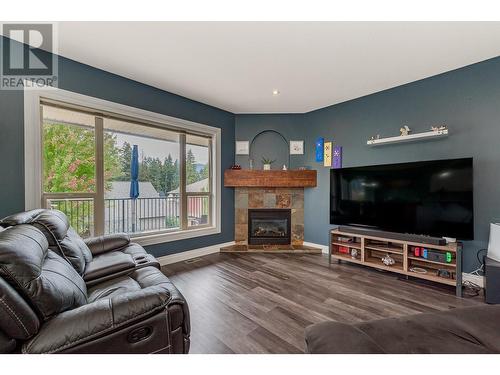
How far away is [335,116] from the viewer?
3.71 meters

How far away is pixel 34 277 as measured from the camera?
95 centimetres

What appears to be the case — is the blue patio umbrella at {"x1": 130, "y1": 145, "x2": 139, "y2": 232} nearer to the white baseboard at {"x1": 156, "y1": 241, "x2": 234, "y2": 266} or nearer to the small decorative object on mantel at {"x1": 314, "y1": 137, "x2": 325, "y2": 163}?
the white baseboard at {"x1": 156, "y1": 241, "x2": 234, "y2": 266}

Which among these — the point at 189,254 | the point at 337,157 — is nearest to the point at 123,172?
the point at 189,254

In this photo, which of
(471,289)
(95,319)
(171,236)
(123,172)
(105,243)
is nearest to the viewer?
(95,319)

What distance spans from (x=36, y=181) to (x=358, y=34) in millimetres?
3418

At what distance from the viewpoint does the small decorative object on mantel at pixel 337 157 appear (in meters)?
3.64

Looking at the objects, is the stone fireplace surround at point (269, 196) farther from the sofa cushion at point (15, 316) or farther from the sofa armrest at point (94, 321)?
the sofa cushion at point (15, 316)

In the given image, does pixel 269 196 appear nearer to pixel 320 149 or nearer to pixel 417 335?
pixel 320 149

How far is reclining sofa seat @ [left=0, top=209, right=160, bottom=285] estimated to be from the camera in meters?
1.52

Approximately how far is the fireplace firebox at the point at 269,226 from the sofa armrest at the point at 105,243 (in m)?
2.25

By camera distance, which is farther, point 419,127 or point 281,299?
point 419,127

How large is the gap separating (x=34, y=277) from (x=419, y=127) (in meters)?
3.92

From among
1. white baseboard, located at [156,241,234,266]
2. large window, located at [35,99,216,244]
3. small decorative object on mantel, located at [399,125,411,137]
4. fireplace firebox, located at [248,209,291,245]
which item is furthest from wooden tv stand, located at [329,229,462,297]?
large window, located at [35,99,216,244]
